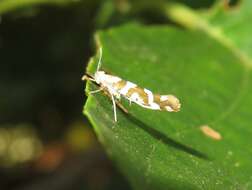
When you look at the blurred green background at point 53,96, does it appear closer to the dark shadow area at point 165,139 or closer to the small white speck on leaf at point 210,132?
the small white speck on leaf at point 210,132

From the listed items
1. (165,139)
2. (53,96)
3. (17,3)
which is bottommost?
(53,96)

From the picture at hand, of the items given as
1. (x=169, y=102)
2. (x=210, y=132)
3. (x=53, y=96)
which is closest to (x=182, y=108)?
(x=210, y=132)

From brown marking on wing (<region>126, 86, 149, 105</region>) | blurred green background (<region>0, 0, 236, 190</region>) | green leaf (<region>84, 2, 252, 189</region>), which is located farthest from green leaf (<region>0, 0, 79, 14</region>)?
brown marking on wing (<region>126, 86, 149, 105</region>)

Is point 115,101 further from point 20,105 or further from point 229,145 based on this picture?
point 20,105

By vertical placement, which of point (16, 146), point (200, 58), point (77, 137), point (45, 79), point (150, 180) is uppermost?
point (150, 180)

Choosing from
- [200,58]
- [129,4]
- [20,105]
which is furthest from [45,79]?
[200,58]

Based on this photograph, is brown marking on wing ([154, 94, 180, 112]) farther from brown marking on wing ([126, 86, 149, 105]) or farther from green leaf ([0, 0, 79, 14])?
green leaf ([0, 0, 79, 14])

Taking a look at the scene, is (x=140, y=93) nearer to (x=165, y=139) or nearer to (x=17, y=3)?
(x=165, y=139)

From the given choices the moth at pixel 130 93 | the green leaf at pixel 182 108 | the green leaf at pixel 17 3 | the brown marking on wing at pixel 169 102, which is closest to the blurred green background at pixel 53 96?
the green leaf at pixel 17 3
